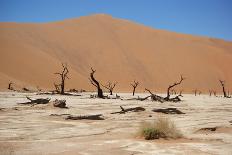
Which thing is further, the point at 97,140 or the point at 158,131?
the point at 158,131

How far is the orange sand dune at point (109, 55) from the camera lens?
68.2 metres

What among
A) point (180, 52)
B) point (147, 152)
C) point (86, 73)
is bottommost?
point (147, 152)

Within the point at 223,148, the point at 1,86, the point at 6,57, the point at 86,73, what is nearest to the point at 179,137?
the point at 223,148

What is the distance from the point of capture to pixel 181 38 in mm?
109062

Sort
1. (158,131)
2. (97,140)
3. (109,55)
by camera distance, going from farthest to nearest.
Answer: (109,55) → (158,131) → (97,140)

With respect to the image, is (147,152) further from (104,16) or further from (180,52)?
(104,16)

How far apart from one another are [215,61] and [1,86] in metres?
62.9

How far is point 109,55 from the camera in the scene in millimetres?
87562

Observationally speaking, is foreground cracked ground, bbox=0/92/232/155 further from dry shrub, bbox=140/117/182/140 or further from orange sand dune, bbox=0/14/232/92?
orange sand dune, bbox=0/14/232/92

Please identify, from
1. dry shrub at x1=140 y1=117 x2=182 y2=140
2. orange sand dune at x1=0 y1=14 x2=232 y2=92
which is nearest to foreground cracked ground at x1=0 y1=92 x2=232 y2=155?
dry shrub at x1=140 y1=117 x2=182 y2=140

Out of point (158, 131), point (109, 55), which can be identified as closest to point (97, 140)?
point (158, 131)

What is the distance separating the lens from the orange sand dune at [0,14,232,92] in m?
68.2

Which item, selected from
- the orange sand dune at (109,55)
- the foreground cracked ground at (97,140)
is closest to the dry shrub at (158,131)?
the foreground cracked ground at (97,140)

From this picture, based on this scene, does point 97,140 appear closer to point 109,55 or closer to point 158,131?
point 158,131
